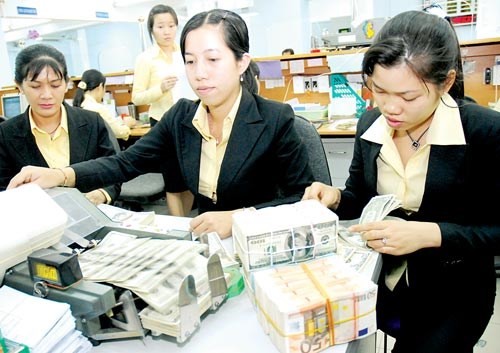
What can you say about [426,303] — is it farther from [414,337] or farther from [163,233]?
[163,233]

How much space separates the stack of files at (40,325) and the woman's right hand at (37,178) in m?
0.52

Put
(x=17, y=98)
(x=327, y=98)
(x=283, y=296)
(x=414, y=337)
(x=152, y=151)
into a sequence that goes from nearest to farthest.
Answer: (x=283, y=296), (x=414, y=337), (x=152, y=151), (x=327, y=98), (x=17, y=98)

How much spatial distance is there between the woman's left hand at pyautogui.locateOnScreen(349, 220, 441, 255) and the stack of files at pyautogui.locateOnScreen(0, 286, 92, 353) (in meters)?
0.63

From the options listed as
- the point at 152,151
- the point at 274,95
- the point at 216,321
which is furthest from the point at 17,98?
the point at 216,321

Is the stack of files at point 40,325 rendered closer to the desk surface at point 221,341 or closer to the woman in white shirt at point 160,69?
the desk surface at point 221,341

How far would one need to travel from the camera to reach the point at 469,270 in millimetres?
1091

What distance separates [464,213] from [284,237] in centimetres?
55

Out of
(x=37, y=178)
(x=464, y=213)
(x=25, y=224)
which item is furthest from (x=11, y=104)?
(x=464, y=213)

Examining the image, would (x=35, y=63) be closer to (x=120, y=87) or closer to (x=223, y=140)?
(x=223, y=140)

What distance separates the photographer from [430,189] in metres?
1.07

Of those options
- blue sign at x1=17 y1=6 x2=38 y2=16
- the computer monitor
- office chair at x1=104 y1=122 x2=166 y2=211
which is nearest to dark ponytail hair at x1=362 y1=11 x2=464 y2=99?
office chair at x1=104 y1=122 x2=166 y2=211

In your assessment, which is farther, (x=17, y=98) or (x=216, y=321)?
(x=17, y=98)

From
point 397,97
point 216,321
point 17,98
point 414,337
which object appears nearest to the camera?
point 216,321

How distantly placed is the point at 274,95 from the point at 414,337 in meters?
Answer: 2.57
